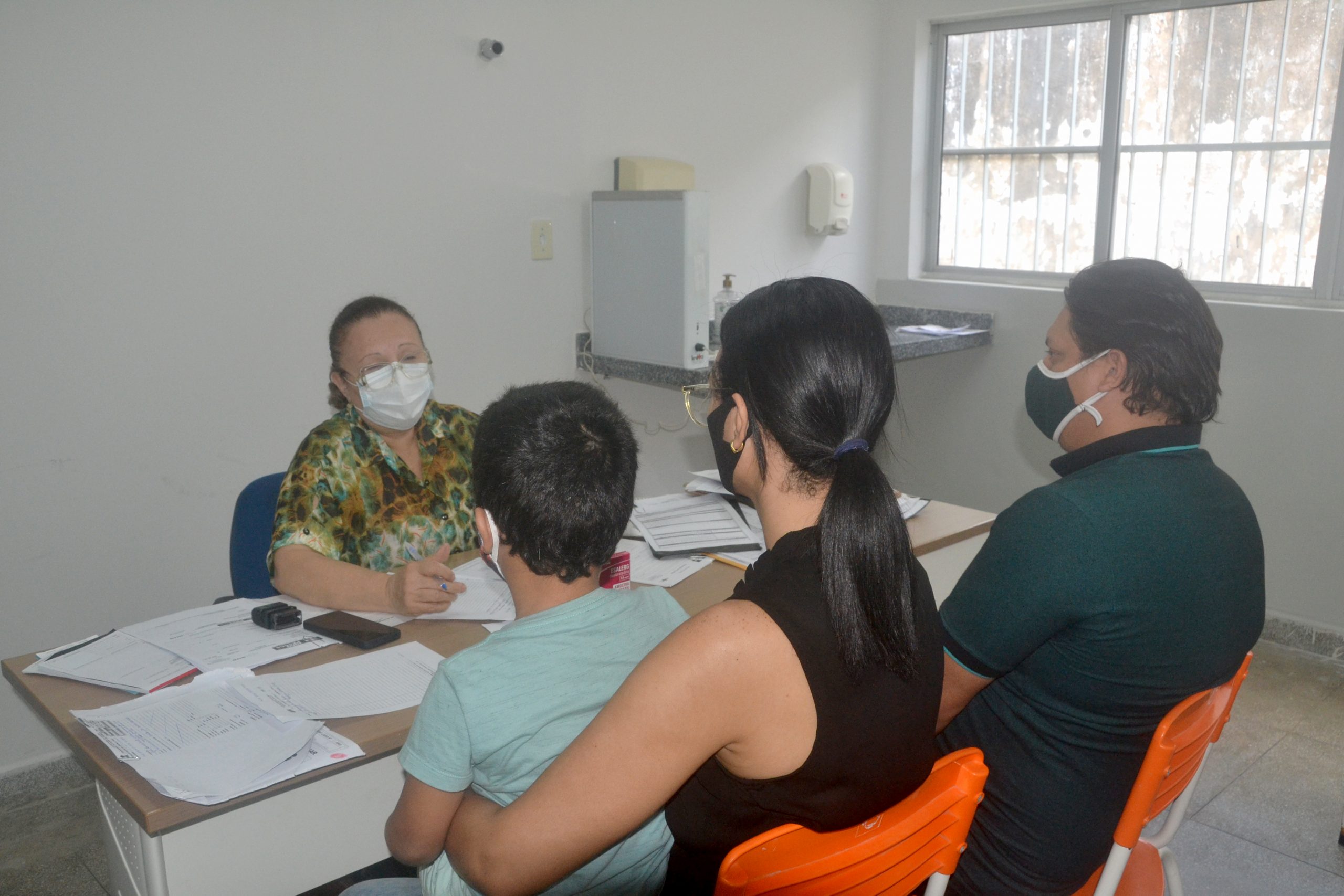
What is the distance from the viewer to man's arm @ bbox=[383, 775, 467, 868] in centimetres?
107

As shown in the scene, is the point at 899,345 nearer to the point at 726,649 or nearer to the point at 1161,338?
the point at 1161,338

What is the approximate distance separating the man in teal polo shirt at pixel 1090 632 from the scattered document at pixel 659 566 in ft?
2.07

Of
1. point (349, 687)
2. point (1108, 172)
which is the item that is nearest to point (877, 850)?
point (349, 687)

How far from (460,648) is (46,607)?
1.43 meters

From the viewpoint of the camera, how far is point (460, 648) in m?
1.61

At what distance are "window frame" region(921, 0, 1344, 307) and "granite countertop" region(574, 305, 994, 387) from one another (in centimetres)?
23

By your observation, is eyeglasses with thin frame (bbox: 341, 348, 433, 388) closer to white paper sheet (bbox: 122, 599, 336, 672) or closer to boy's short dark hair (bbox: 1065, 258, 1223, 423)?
white paper sheet (bbox: 122, 599, 336, 672)

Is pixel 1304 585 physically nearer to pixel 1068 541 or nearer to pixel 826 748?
pixel 1068 541

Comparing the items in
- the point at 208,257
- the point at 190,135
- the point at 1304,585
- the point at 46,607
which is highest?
the point at 190,135

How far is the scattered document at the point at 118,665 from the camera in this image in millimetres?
1463


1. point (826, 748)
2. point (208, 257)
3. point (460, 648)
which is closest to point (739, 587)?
point (826, 748)

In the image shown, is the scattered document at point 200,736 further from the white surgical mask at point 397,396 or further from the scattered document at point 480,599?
the white surgical mask at point 397,396

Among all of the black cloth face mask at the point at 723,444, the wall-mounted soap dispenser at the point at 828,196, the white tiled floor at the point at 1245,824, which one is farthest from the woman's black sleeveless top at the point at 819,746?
the wall-mounted soap dispenser at the point at 828,196

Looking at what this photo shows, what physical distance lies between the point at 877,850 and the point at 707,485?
1.41 meters
